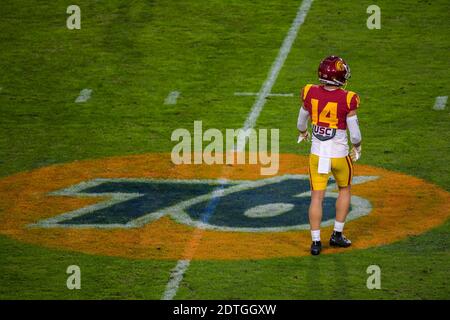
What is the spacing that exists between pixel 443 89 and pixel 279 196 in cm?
468

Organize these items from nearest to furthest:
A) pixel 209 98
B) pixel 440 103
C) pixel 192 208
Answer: pixel 192 208 < pixel 440 103 < pixel 209 98

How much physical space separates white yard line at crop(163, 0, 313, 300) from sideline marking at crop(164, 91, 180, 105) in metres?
1.08

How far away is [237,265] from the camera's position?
10984 millimetres

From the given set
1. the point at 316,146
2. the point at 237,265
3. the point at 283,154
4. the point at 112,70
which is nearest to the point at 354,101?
the point at 316,146

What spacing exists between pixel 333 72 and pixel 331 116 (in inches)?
15.3

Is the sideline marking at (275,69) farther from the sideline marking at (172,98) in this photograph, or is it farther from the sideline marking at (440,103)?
the sideline marking at (440,103)

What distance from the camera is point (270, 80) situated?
1734 centimetres

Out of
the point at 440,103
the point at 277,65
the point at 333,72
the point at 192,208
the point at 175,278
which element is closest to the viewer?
the point at 175,278

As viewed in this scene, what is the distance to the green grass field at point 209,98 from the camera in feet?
34.9

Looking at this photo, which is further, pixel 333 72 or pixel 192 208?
pixel 192 208

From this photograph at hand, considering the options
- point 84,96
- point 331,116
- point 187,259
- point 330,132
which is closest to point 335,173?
point 330,132

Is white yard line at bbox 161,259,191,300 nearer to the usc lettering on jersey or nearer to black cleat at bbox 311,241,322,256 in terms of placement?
black cleat at bbox 311,241,322,256

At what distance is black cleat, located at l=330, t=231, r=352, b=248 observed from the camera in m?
11.4

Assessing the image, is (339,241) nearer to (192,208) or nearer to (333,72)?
(333,72)
